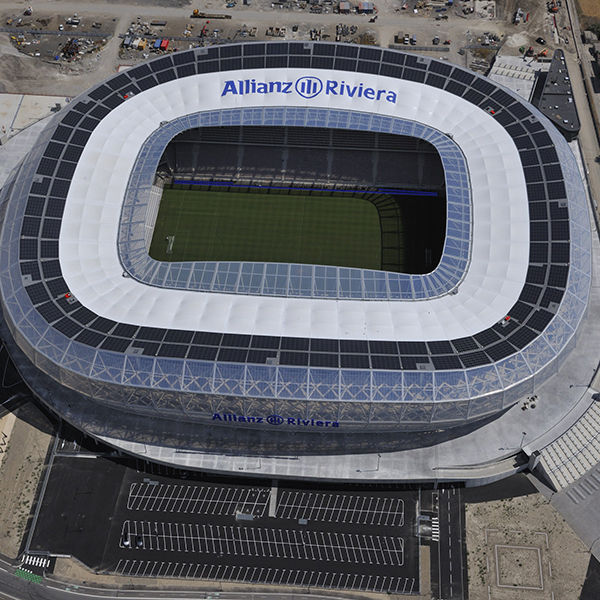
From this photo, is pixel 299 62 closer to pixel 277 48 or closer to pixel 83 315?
pixel 277 48

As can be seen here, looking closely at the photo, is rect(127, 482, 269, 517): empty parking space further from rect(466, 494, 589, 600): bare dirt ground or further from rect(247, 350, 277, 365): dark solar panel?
rect(466, 494, 589, 600): bare dirt ground

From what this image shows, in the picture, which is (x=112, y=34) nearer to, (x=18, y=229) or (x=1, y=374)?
(x=18, y=229)

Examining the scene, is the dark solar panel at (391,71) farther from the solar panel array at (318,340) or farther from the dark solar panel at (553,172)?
the dark solar panel at (553,172)

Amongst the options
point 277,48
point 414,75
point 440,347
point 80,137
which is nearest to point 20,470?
point 80,137

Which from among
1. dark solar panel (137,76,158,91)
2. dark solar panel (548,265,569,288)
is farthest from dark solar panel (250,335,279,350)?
dark solar panel (137,76,158,91)

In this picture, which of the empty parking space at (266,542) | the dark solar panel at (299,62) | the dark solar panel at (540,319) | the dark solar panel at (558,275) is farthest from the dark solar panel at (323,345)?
the dark solar panel at (299,62)

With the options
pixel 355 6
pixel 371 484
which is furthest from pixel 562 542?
pixel 355 6

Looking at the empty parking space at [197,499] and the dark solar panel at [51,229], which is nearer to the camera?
the empty parking space at [197,499]
